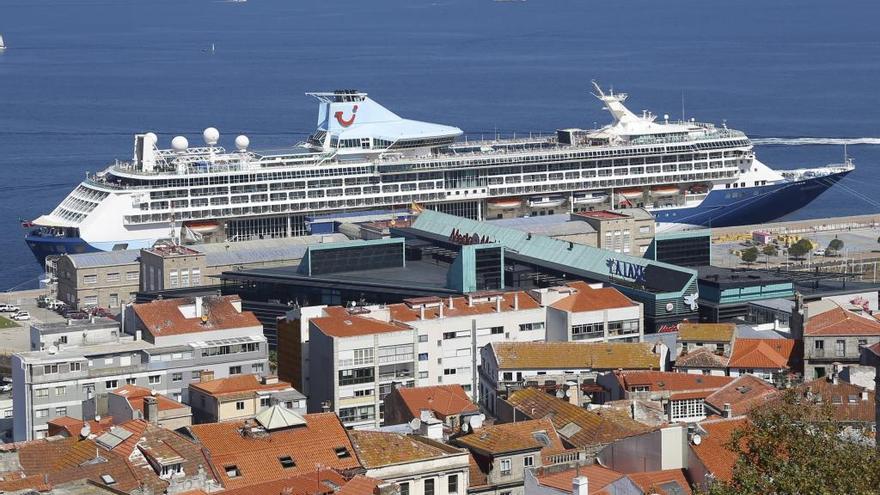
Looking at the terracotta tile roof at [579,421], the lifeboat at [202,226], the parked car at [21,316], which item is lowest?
the parked car at [21,316]

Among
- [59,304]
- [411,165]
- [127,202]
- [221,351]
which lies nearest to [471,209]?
[411,165]

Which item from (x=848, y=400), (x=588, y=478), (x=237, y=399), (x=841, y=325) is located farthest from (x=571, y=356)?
(x=588, y=478)

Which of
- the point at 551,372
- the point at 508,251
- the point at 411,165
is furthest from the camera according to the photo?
the point at 411,165

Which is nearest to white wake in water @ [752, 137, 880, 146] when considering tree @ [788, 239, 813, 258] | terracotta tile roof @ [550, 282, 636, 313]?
tree @ [788, 239, 813, 258]

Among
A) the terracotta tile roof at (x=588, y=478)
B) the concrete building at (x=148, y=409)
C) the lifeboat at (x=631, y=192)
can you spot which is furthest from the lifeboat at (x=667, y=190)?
the terracotta tile roof at (x=588, y=478)

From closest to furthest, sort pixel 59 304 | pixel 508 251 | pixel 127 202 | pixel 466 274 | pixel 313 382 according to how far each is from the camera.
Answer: pixel 313 382, pixel 466 274, pixel 508 251, pixel 59 304, pixel 127 202

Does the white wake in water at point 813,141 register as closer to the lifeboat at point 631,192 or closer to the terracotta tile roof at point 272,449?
the lifeboat at point 631,192

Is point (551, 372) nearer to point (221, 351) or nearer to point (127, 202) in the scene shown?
point (221, 351)
